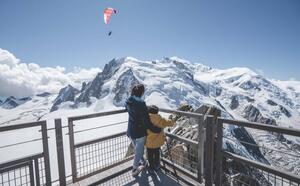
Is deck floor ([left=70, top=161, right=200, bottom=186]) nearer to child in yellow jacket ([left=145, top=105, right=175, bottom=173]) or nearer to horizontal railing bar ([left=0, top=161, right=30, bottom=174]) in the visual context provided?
child in yellow jacket ([left=145, top=105, right=175, bottom=173])

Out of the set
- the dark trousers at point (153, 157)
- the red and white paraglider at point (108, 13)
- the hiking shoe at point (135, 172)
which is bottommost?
the hiking shoe at point (135, 172)

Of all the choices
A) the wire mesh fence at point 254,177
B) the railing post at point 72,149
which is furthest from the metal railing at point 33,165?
the wire mesh fence at point 254,177

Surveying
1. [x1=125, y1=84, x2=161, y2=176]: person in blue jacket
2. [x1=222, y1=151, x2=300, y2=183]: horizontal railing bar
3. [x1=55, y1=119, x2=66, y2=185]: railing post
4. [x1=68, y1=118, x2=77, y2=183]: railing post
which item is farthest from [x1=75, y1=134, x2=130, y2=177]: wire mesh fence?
[x1=222, y1=151, x2=300, y2=183]: horizontal railing bar

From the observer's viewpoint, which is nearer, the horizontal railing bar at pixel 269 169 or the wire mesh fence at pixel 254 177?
the horizontal railing bar at pixel 269 169

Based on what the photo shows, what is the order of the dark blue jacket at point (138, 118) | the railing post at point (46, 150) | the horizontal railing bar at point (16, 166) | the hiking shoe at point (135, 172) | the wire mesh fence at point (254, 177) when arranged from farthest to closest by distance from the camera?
the hiking shoe at point (135, 172) < the dark blue jacket at point (138, 118) < the railing post at point (46, 150) < the horizontal railing bar at point (16, 166) < the wire mesh fence at point (254, 177)

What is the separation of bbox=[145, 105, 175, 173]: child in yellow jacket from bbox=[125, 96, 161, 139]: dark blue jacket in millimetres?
179

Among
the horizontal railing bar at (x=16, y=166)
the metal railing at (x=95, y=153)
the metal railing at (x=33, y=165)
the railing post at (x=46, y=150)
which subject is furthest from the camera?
the metal railing at (x=95, y=153)

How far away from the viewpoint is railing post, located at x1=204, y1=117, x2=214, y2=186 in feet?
13.4

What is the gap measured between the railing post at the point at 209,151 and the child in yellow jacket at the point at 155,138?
89 cm

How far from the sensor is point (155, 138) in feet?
16.2

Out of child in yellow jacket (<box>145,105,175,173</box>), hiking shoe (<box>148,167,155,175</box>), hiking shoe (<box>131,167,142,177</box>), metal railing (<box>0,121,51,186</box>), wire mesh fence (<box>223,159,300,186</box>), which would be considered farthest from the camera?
hiking shoe (<box>148,167,155,175</box>)

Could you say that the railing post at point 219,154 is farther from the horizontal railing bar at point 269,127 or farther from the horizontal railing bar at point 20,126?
the horizontal railing bar at point 20,126

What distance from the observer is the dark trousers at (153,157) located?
5.09 metres

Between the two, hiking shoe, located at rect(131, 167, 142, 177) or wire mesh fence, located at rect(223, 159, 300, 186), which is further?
hiking shoe, located at rect(131, 167, 142, 177)
